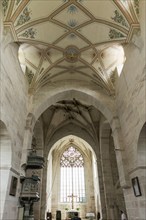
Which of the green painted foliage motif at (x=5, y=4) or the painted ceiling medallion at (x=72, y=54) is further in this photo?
the painted ceiling medallion at (x=72, y=54)

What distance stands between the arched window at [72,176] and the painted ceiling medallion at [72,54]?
14822 mm

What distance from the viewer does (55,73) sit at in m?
11.0

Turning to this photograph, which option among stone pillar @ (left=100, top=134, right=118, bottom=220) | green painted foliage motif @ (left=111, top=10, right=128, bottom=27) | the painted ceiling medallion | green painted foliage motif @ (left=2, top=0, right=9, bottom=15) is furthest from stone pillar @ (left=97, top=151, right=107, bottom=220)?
green painted foliage motif @ (left=2, top=0, right=9, bottom=15)

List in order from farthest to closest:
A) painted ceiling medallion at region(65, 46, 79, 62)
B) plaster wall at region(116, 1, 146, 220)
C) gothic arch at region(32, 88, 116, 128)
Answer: gothic arch at region(32, 88, 116, 128)
painted ceiling medallion at region(65, 46, 79, 62)
plaster wall at region(116, 1, 146, 220)

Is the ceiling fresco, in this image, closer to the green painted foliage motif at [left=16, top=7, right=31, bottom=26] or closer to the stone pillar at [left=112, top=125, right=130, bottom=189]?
the green painted foliage motif at [left=16, top=7, right=31, bottom=26]

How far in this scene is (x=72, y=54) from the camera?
393 inches

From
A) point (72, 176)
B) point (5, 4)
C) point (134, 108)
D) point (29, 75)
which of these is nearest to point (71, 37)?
point (29, 75)

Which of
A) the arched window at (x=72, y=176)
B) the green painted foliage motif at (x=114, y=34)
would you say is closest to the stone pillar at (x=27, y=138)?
the green painted foliage motif at (x=114, y=34)

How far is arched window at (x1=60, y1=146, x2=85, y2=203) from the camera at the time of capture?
20.4 metres

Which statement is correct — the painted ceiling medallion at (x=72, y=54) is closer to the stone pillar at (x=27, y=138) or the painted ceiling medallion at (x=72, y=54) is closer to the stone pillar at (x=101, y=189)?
the stone pillar at (x=27, y=138)

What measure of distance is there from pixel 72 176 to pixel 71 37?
1724 centimetres

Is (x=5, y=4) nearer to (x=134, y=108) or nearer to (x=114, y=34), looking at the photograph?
(x=114, y=34)

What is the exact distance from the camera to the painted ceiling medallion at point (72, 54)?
31.9ft

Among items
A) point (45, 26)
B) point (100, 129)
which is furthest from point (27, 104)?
→ point (100, 129)
